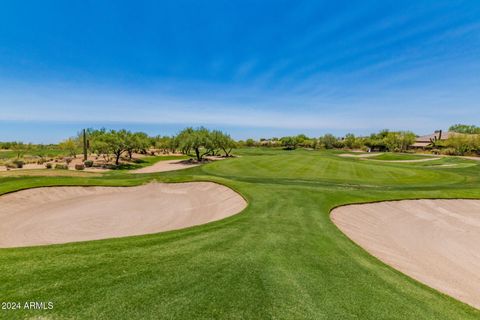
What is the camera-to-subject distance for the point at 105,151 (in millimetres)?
49156

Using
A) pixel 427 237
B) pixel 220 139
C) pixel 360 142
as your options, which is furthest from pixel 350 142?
pixel 427 237

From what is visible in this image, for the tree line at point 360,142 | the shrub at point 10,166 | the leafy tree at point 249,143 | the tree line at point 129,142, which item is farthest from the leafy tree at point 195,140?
the leafy tree at point 249,143

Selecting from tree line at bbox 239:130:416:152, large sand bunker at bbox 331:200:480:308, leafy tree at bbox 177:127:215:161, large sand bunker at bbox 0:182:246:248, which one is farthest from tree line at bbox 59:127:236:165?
tree line at bbox 239:130:416:152

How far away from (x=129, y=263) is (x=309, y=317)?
222 inches

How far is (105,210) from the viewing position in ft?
56.0

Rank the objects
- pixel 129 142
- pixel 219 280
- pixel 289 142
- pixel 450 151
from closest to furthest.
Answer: pixel 219 280
pixel 129 142
pixel 450 151
pixel 289 142

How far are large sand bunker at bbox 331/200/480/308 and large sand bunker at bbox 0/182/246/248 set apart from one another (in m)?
8.43

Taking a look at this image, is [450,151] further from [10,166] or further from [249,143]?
[10,166]

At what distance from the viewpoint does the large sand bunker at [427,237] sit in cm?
949

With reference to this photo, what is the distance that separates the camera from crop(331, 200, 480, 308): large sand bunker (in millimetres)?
9492

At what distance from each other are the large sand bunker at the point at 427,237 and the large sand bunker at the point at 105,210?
843 cm

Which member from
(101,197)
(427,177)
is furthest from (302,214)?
(427,177)

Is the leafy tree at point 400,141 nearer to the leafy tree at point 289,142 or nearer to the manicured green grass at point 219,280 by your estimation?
the leafy tree at point 289,142

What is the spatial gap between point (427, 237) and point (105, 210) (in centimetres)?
2161
